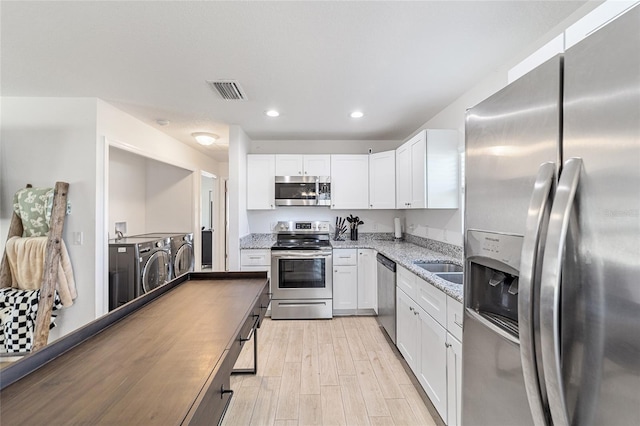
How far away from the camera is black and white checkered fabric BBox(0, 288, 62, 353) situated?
2541 millimetres

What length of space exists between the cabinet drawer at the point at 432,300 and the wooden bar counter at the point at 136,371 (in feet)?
3.79

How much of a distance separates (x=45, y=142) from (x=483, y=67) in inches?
160

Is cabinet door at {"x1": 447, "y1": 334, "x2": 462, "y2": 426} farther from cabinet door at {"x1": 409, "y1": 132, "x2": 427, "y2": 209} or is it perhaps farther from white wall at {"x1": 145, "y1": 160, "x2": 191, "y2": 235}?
white wall at {"x1": 145, "y1": 160, "x2": 191, "y2": 235}

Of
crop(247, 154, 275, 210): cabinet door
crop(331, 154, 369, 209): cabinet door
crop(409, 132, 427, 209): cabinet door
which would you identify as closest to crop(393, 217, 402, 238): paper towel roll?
crop(331, 154, 369, 209): cabinet door

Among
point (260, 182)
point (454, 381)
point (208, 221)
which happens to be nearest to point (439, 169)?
point (454, 381)

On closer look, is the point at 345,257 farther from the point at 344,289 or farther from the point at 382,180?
the point at 382,180

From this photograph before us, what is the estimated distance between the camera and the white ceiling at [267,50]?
5.11 ft

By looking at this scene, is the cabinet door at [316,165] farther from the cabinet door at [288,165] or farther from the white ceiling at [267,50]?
the white ceiling at [267,50]

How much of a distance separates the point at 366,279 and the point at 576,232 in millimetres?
3163

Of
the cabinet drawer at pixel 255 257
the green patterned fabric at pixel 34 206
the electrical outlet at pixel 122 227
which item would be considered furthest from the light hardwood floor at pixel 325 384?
the electrical outlet at pixel 122 227

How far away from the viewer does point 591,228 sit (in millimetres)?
636

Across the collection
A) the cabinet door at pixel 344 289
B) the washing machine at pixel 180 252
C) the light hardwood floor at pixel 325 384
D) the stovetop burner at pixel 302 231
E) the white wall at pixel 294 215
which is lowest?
the light hardwood floor at pixel 325 384

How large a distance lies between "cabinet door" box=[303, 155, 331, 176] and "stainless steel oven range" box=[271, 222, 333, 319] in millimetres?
1119

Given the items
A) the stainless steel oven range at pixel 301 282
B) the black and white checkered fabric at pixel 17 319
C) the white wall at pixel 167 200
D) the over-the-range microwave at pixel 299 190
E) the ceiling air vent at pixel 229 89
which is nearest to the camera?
the ceiling air vent at pixel 229 89
